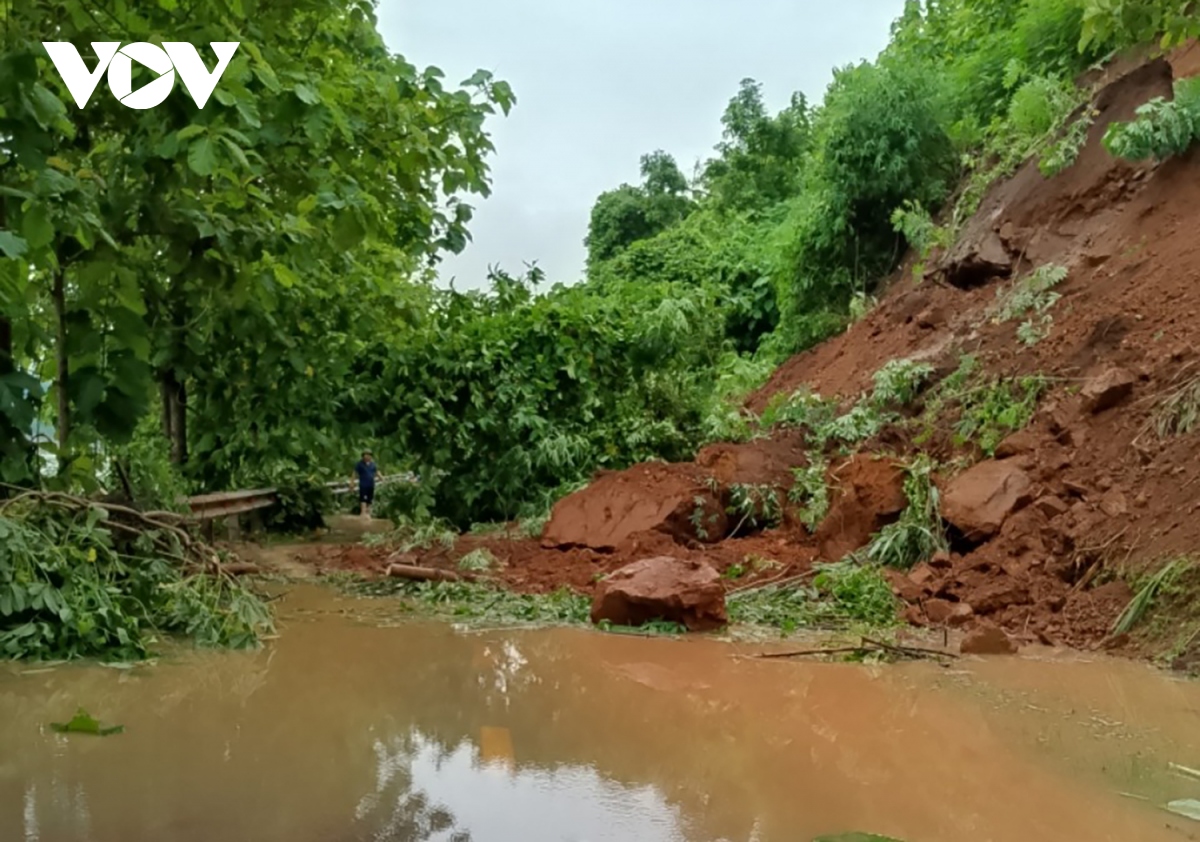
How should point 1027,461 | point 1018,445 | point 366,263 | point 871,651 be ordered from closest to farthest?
1. point 871,651
2. point 1027,461
3. point 1018,445
4. point 366,263

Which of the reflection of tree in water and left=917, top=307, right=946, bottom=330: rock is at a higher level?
left=917, top=307, right=946, bottom=330: rock

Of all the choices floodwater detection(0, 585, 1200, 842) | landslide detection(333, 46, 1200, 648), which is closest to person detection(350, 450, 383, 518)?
landslide detection(333, 46, 1200, 648)

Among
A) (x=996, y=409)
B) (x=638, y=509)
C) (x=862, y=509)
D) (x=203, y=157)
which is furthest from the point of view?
(x=638, y=509)

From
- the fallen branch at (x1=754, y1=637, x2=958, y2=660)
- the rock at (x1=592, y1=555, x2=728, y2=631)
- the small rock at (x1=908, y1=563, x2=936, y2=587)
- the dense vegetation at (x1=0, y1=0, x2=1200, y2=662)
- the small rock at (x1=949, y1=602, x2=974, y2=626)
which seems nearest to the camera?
the dense vegetation at (x1=0, y1=0, x2=1200, y2=662)

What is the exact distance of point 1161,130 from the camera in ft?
36.4

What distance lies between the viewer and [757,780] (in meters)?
4.28

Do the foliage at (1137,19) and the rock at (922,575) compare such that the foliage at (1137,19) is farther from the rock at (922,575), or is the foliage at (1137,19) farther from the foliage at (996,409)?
the foliage at (996,409)

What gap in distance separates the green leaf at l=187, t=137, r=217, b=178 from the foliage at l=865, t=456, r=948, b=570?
6.39 metres

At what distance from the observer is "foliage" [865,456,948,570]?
28.8 ft

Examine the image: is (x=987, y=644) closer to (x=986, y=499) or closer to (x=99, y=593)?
(x=986, y=499)

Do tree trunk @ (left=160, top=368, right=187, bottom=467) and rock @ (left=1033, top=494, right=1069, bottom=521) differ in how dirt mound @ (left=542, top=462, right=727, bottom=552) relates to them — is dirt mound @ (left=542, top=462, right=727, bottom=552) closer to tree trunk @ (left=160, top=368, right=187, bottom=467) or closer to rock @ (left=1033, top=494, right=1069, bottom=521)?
rock @ (left=1033, top=494, right=1069, bottom=521)

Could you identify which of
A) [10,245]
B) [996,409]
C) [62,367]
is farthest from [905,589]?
[10,245]

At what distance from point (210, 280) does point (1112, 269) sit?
919cm

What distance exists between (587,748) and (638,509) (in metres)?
5.58
